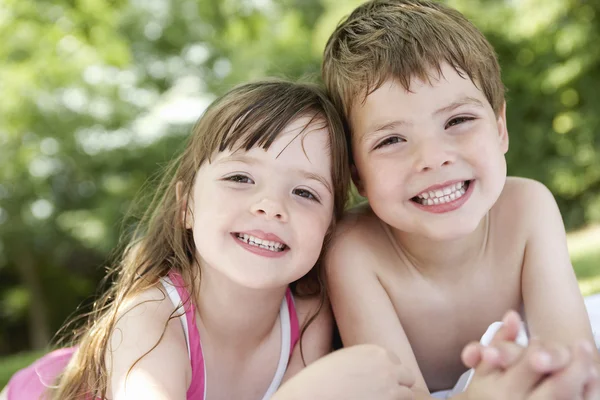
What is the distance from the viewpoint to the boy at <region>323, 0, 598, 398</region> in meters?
2.01

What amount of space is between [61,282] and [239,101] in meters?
14.8

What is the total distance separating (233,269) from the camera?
6.42ft

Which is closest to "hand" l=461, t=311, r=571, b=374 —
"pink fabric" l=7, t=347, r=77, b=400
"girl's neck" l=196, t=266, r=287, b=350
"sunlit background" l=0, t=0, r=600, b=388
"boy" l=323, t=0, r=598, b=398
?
"boy" l=323, t=0, r=598, b=398

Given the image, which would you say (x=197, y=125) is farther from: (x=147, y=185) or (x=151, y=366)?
(x=151, y=366)

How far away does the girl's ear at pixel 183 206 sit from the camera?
2.25 meters

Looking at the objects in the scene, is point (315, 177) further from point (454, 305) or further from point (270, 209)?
point (454, 305)

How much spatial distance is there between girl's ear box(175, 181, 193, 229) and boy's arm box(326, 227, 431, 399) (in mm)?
500

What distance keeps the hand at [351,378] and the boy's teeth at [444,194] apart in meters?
0.68

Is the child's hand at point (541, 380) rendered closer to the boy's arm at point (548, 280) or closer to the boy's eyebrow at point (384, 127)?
the boy's arm at point (548, 280)

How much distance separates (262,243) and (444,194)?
59 cm

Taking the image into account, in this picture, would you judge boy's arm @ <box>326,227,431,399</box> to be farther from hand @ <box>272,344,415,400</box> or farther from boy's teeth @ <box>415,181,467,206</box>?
hand @ <box>272,344,415,400</box>

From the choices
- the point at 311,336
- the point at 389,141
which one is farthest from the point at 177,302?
the point at 389,141

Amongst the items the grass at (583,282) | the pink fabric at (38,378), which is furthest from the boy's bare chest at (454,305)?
the grass at (583,282)

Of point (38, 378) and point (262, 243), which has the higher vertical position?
point (262, 243)
